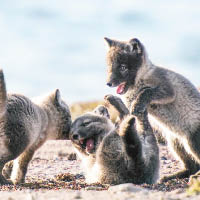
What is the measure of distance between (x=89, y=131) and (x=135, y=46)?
177 centimetres

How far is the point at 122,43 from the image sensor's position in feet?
Answer: 24.9

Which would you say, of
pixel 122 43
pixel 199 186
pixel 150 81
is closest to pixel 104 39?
pixel 122 43

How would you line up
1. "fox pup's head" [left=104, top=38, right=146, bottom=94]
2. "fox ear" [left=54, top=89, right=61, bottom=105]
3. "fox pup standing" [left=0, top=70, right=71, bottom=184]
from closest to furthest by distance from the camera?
"fox pup standing" [left=0, top=70, right=71, bottom=184] → "fox pup's head" [left=104, top=38, right=146, bottom=94] → "fox ear" [left=54, top=89, right=61, bottom=105]

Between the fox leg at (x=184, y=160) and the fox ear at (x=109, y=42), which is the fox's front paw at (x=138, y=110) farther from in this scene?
the fox ear at (x=109, y=42)

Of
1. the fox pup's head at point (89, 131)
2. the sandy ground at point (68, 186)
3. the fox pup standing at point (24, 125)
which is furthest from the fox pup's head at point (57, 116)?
the fox pup's head at point (89, 131)

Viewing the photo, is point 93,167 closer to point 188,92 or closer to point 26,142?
point 26,142

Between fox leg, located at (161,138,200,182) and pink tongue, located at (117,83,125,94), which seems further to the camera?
fox leg, located at (161,138,200,182)

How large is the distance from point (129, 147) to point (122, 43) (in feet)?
8.04

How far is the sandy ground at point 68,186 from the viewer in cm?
454

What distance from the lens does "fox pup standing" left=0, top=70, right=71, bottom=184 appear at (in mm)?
6445

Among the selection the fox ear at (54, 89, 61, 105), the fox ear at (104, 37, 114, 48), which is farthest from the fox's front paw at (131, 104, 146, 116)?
the fox ear at (54, 89, 61, 105)

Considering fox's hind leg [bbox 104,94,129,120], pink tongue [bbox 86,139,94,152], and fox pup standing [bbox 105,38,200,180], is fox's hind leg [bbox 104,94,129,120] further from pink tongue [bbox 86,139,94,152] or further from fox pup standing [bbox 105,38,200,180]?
pink tongue [bbox 86,139,94,152]

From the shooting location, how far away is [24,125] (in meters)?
6.63

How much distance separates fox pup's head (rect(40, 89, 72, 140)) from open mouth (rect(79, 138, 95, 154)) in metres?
1.10
